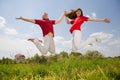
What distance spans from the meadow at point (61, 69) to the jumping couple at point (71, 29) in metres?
0.36

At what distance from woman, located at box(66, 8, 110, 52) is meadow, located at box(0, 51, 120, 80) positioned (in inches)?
26.1

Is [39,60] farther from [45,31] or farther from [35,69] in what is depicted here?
[35,69]

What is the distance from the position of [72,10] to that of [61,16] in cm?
40

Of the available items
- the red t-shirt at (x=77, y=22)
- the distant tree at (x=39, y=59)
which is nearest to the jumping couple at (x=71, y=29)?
the red t-shirt at (x=77, y=22)

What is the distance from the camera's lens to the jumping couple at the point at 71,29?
8117 mm

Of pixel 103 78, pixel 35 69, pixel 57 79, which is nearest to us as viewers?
pixel 103 78

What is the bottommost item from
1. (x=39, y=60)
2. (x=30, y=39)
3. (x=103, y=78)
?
(x=103, y=78)

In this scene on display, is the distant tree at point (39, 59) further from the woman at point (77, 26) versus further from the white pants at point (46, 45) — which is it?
the woman at point (77, 26)

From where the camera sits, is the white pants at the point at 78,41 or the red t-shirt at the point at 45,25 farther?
the red t-shirt at the point at 45,25

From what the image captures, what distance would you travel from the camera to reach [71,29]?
843 cm

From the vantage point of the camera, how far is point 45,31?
8500 millimetres

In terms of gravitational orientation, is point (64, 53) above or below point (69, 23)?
below

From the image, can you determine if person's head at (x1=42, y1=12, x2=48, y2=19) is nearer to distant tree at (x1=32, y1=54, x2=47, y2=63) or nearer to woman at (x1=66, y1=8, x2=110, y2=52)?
woman at (x1=66, y1=8, x2=110, y2=52)

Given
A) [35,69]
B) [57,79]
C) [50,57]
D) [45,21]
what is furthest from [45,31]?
[57,79]
